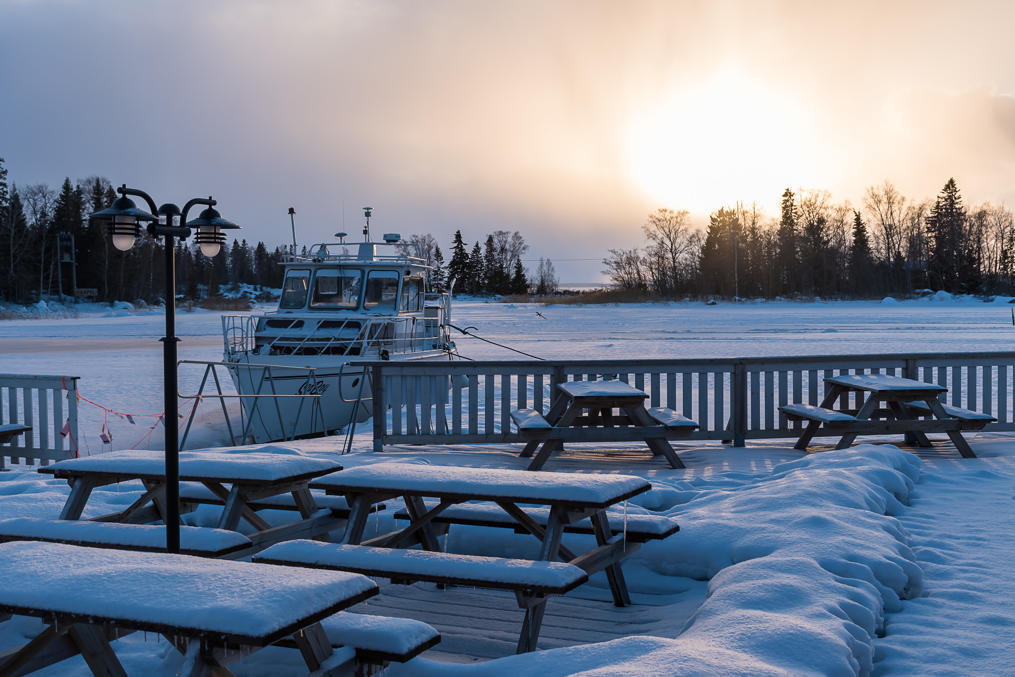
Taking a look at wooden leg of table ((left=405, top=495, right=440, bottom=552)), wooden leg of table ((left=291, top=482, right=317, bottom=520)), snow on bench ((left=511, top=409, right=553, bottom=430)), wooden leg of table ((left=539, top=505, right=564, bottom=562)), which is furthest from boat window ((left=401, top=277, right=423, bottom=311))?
wooden leg of table ((left=539, top=505, right=564, bottom=562))

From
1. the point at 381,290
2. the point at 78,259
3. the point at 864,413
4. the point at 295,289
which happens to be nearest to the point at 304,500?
the point at 864,413

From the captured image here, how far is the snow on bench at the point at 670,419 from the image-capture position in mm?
6883

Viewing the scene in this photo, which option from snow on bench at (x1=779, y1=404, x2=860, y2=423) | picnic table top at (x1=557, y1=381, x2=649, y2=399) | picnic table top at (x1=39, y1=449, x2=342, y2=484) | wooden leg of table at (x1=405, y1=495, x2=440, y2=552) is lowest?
wooden leg of table at (x1=405, y1=495, x2=440, y2=552)

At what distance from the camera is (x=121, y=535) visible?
380cm

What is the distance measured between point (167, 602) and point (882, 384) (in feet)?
22.3

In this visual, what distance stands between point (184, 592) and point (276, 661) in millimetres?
1202

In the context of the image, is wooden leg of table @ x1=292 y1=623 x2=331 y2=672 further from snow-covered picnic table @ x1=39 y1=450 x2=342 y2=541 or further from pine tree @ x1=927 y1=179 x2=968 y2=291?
pine tree @ x1=927 y1=179 x2=968 y2=291

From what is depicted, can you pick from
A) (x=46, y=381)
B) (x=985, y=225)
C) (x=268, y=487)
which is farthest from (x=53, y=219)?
(x=985, y=225)

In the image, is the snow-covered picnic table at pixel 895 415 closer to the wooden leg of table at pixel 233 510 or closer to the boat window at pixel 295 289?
the wooden leg of table at pixel 233 510

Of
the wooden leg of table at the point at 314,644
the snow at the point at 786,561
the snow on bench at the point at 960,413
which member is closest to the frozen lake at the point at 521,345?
the snow at the point at 786,561

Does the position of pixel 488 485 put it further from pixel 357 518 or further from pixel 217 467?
pixel 217 467

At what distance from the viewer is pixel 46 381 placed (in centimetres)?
826

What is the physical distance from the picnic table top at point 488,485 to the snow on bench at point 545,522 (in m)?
0.28

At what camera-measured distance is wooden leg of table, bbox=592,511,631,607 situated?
406 cm
